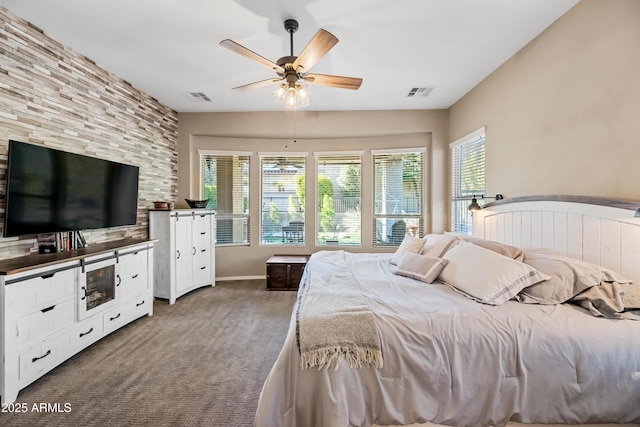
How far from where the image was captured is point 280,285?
423 centimetres

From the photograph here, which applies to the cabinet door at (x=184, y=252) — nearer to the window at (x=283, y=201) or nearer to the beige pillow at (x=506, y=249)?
the window at (x=283, y=201)

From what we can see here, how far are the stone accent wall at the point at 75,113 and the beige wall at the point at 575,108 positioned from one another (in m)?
4.75

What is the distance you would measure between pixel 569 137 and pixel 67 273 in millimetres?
4406

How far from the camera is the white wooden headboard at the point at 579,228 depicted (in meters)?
1.72

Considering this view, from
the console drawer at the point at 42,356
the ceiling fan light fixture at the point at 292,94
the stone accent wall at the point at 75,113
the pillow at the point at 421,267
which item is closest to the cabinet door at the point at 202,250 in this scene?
the stone accent wall at the point at 75,113

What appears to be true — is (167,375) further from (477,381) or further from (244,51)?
(244,51)

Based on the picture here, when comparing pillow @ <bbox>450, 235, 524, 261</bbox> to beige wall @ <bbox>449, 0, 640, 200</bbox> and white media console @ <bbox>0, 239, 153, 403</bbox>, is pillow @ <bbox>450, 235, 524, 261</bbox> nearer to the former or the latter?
beige wall @ <bbox>449, 0, 640, 200</bbox>

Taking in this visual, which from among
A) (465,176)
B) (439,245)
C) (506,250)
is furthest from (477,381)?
(465,176)

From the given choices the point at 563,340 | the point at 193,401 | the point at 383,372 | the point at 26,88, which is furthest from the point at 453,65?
the point at 26,88

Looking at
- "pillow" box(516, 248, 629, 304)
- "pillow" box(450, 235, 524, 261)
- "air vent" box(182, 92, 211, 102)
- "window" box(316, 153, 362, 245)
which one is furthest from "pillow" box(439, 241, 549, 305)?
"air vent" box(182, 92, 211, 102)

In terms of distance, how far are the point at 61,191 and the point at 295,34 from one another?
273 cm

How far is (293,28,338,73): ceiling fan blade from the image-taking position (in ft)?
6.04

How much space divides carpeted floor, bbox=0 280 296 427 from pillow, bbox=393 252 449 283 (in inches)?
56.5

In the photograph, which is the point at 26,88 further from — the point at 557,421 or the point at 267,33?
the point at 557,421
